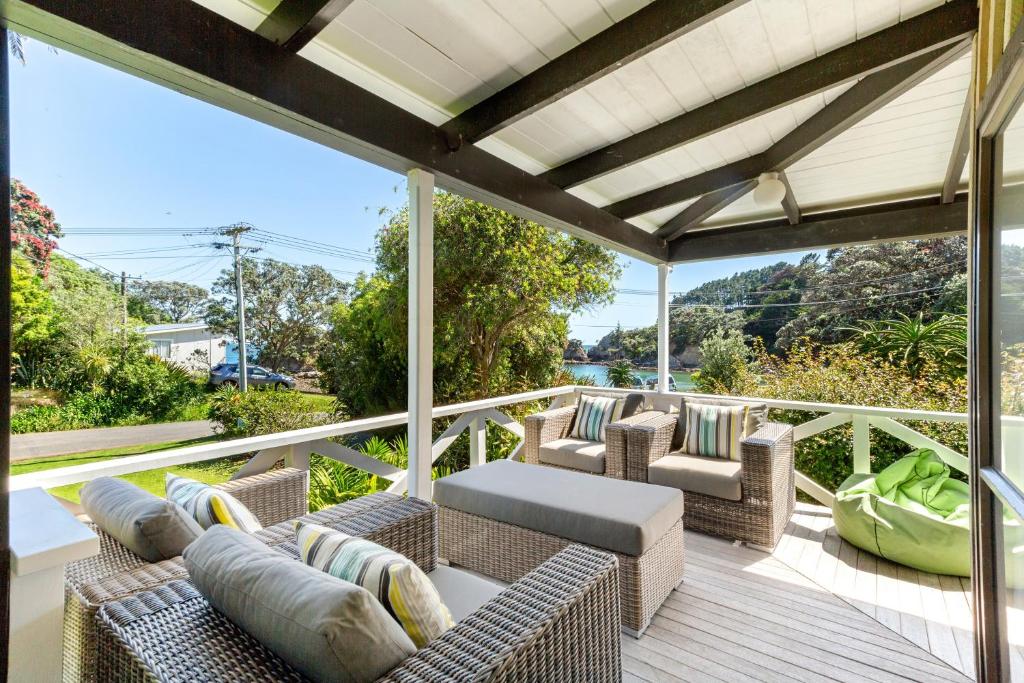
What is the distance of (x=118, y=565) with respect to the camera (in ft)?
4.74

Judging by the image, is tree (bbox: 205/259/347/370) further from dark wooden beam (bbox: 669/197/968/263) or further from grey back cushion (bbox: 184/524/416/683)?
dark wooden beam (bbox: 669/197/968/263)

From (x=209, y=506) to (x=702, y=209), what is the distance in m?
4.16

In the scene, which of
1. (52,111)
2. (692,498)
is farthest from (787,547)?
(52,111)

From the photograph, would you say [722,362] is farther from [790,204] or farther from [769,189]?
[769,189]

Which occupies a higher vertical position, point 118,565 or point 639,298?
point 639,298

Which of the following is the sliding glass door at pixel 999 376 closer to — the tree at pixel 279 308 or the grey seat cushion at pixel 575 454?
the grey seat cushion at pixel 575 454

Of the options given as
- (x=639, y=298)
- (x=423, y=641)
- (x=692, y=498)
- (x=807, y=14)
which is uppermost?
(x=807, y=14)

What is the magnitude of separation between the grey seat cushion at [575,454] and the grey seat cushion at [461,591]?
83.2 inches

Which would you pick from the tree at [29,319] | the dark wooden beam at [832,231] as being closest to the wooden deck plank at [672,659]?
the tree at [29,319]

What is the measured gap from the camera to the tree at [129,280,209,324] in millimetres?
2299

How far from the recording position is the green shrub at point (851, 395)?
446 centimetres

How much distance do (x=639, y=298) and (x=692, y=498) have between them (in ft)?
19.8

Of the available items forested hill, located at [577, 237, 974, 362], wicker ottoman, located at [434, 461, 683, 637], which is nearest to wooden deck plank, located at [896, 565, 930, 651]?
wicker ottoman, located at [434, 461, 683, 637]

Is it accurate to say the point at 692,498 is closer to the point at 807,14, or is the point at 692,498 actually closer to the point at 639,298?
the point at 807,14
